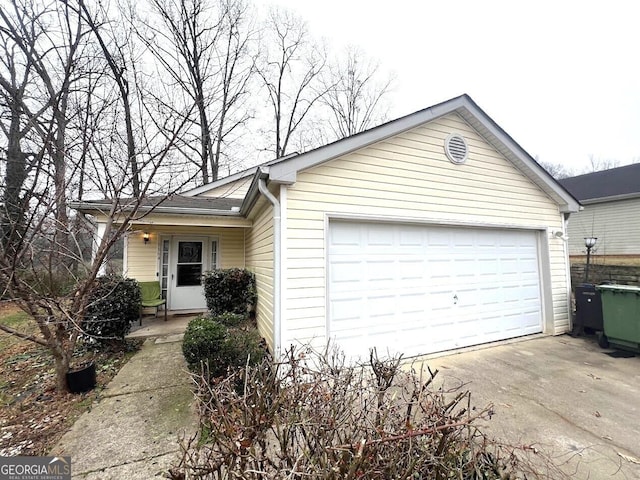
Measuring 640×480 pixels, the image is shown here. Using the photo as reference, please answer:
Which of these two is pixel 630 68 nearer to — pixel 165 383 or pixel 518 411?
pixel 518 411

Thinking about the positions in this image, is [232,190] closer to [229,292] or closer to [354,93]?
[229,292]

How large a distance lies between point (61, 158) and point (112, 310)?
9.15 feet

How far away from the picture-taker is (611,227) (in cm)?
1319

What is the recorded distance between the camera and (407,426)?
4.51 ft

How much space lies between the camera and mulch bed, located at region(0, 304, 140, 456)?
112 inches

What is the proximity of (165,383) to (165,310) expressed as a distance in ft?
13.3

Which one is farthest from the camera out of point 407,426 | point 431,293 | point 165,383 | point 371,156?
point 431,293

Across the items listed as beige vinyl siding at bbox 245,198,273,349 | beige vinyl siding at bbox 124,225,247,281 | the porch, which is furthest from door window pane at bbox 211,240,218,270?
beige vinyl siding at bbox 245,198,273,349

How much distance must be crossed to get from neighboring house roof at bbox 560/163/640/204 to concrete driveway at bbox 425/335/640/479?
456 inches

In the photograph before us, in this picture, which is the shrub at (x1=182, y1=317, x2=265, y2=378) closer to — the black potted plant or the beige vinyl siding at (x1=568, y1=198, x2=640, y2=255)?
the black potted plant

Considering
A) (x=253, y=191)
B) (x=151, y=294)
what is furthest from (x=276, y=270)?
(x=151, y=294)

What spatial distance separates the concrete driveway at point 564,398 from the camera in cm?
258

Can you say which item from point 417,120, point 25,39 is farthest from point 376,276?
point 25,39

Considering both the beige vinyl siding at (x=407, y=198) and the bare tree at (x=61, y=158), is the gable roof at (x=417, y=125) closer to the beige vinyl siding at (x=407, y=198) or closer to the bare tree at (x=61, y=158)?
the beige vinyl siding at (x=407, y=198)
